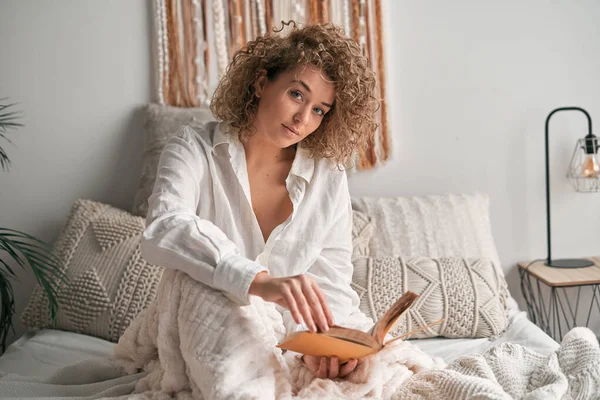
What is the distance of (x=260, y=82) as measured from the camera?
1688mm

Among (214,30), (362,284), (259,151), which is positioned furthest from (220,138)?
(214,30)

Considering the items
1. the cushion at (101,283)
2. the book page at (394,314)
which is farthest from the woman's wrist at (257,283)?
the cushion at (101,283)

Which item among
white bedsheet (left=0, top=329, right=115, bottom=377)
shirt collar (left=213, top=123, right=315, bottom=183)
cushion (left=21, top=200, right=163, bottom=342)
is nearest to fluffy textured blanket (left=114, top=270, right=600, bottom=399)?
shirt collar (left=213, top=123, right=315, bottom=183)

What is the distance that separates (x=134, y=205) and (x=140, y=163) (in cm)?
21

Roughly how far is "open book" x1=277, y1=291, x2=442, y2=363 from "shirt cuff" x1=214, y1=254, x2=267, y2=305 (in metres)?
0.12

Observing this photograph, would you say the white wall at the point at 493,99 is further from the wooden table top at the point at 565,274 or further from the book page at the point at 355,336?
the book page at the point at 355,336

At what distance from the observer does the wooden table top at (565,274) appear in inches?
90.5

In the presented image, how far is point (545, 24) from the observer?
8.42 ft

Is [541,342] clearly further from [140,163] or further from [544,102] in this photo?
[140,163]

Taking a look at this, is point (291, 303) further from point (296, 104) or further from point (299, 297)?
point (296, 104)

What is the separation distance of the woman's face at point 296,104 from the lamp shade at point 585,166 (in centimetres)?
126

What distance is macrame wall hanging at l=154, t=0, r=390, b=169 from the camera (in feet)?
8.06

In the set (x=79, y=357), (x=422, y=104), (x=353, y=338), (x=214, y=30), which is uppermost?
(x=214, y=30)

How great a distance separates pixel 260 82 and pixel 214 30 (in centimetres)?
87
